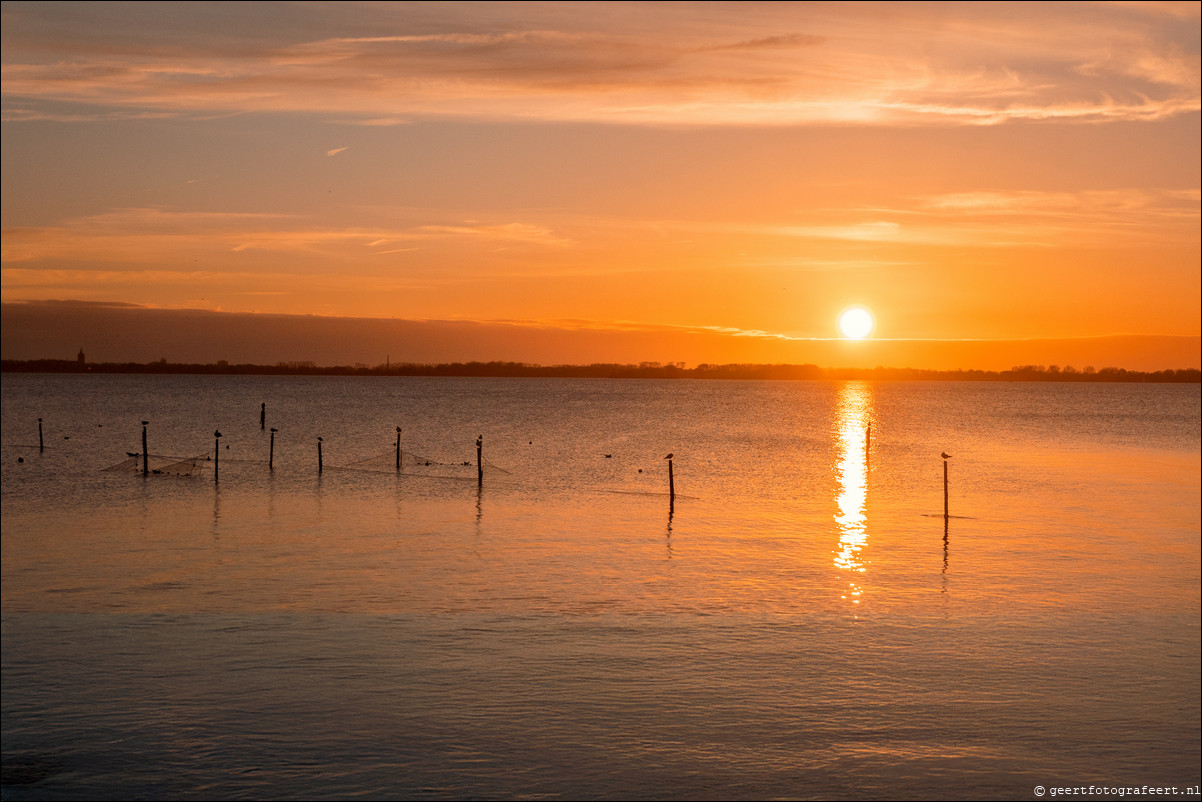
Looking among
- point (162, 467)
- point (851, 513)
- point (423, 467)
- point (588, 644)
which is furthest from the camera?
point (423, 467)

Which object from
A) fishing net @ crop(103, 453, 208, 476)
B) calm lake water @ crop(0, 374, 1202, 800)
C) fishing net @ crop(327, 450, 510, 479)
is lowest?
calm lake water @ crop(0, 374, 1202, 800)

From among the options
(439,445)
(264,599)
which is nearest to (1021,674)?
(264,599)

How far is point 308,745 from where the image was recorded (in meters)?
23.2

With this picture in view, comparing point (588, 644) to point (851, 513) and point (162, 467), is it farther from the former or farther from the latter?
point (162, 467)

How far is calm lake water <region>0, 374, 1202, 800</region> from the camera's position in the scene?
22.4 metres

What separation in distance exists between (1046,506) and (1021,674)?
4206 cm

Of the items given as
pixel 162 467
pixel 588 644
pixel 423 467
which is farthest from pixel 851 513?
pixel 162 467

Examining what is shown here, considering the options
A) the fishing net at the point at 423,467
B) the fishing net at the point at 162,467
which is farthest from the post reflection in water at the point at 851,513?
the fishing net at the point at 162,467

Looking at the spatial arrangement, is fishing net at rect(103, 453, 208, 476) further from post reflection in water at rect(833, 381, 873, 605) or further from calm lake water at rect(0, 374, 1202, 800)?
post reflection in water at rect(833, 381, 873, 605)

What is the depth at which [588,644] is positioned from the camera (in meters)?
30.9

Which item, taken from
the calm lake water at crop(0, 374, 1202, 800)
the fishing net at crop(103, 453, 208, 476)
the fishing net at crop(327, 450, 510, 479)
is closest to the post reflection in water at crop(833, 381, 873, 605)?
the calm lake water at crop(0, 374, 1202, 800)

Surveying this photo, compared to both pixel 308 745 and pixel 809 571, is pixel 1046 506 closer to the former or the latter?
pixel 809 571

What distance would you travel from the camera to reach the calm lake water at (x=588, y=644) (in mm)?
22359

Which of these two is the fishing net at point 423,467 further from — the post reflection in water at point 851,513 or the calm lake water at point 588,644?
the post reflection in water at point 851,513
